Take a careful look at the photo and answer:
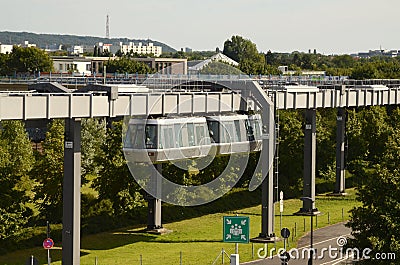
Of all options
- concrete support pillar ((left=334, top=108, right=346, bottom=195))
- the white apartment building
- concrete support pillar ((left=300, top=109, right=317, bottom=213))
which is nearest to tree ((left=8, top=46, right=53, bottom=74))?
the white apartment building

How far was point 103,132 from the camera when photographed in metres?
63.5

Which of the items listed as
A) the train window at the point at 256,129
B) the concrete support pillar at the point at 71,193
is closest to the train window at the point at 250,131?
the train window at the point at 256,129

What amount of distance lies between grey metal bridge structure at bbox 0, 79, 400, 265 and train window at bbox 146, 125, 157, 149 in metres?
1.62

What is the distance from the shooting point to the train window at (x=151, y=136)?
1668 inches

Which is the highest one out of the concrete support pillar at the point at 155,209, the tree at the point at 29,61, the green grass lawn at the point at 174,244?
the tree at the point at 29,61

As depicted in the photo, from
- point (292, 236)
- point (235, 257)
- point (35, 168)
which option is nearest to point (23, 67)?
point (35, 168)

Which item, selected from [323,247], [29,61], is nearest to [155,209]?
[323,247]

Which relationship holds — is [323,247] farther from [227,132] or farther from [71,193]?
[71,193]

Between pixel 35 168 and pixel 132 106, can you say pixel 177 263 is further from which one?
pixel 35 168

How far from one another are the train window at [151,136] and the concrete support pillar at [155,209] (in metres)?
6.64

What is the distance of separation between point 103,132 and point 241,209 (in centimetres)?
1299

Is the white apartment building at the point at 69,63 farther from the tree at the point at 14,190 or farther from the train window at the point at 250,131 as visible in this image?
the train window at the point at 250,131

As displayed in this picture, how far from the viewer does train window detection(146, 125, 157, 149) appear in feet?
139

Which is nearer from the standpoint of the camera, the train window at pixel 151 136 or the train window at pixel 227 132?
the train window at pixel 151 136
